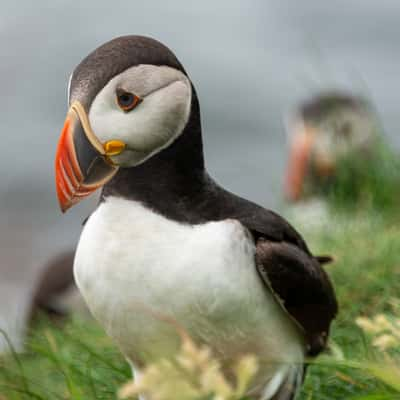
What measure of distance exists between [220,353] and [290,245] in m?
0.43

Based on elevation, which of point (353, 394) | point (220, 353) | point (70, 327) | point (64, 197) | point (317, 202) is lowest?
point (317, 202)

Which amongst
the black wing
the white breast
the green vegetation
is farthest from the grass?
the white breast

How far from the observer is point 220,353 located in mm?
3113

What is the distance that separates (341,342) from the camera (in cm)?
411

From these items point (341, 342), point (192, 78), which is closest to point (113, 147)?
point (341, 342)

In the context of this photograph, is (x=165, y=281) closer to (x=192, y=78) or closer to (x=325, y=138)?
(x=325, y=138)

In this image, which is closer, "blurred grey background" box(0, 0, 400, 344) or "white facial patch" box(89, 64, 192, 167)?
"white facial patch" box(89, 64, 192, 167)

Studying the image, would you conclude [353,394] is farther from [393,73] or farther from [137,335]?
[393,73]

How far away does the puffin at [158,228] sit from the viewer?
2852 millimetres

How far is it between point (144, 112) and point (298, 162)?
6.19 m

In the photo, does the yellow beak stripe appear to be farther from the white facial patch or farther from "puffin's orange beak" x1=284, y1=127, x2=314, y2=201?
"puffin's orange beak" x1=284, y1=127, x2=314, y2=201

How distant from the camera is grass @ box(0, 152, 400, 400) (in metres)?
3.26

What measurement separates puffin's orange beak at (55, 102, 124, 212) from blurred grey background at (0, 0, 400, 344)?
27.1 ft

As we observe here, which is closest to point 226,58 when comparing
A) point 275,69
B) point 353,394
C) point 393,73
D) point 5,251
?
point 275,69
